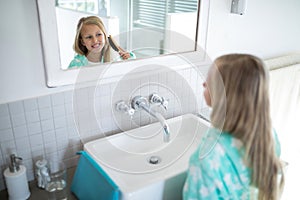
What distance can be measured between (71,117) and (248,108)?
26.9 inches

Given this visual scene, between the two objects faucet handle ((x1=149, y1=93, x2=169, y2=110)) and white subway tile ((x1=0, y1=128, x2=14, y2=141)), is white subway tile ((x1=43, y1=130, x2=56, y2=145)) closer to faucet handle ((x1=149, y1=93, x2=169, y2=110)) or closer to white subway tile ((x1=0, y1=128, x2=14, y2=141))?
white subway tile ((x1=0, y1=128, x2=14, y2=141))

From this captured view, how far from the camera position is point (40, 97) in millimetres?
1068

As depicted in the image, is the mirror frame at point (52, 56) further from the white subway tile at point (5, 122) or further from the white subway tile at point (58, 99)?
the white subway tile at point (5, 122)

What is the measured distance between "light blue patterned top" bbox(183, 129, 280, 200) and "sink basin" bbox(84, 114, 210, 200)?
13cm

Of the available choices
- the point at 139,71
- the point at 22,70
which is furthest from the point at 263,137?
the point at 22,70

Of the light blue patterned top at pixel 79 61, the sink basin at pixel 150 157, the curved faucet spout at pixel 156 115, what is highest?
the light blue patterned top at pixel 79 61

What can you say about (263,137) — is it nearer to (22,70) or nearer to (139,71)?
(139,71)

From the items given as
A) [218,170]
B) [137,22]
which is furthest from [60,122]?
[218,170]

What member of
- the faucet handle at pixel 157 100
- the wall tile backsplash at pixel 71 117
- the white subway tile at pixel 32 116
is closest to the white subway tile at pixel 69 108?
the wall tile backsplash at pixel 71 117

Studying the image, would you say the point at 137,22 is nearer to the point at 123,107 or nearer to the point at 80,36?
the point at 80,36

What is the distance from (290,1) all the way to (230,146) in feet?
4.19

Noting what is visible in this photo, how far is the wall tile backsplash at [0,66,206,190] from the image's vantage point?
3.47 ft

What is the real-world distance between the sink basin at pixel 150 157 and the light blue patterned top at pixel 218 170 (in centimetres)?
13

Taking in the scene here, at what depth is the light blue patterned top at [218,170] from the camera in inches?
33.5
